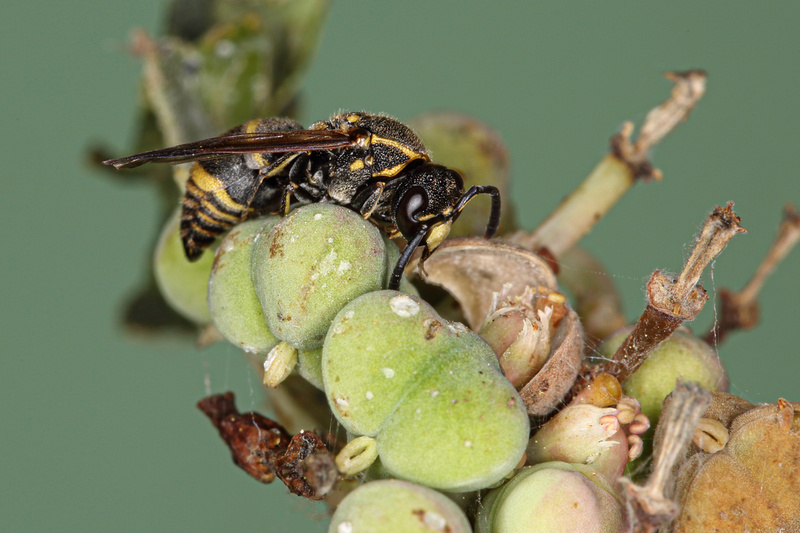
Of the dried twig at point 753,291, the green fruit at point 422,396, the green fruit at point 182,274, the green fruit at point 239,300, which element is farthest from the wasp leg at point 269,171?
the dried twig at point 753,291

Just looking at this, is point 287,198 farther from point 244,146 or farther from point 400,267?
point 400,267

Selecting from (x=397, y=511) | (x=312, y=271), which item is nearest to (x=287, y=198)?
(x=312, y=271)

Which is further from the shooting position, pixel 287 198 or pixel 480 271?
pixel 287 198

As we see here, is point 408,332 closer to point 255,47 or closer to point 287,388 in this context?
point 287,388

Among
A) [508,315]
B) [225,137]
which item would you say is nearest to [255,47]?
[225,137]

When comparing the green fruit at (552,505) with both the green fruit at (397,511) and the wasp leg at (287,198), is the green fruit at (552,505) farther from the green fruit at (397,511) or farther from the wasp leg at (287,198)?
the wasp leg at (287,198)

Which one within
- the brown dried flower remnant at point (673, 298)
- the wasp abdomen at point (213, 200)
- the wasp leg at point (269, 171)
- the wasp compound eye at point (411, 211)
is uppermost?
the brown dried flower remnant at point (673, 298)
